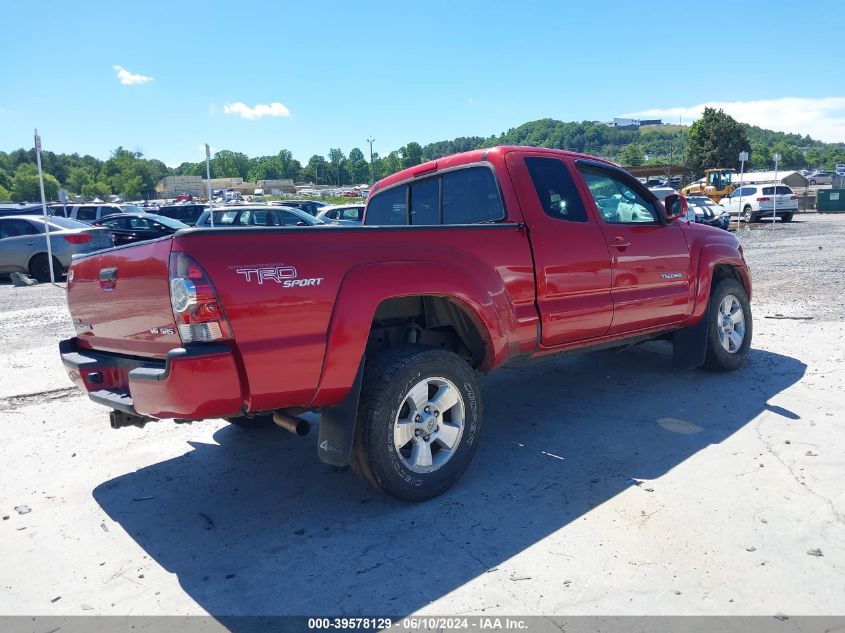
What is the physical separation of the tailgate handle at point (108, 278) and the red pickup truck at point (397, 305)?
17mm

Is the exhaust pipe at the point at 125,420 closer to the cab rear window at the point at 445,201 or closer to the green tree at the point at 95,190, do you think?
the cab rear window at the point at 445,201

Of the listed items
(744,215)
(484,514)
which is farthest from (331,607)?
(744,215)

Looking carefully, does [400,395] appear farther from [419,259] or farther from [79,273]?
[79,273]

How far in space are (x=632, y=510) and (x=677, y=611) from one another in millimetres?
861

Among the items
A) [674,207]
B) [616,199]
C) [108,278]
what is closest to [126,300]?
[108,278]

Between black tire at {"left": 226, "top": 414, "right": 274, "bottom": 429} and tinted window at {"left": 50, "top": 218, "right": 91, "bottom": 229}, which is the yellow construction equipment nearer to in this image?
tinted window at {"left": 50, "top": 218, "right": 91, "bottom": 229}

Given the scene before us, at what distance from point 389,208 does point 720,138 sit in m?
75.2

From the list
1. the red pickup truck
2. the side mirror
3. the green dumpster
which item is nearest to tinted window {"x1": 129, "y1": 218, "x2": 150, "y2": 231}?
the red pickup truck

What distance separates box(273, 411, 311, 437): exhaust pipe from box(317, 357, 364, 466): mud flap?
0.13 meters

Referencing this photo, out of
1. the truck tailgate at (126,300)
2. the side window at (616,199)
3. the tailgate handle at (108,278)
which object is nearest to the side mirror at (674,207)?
the side window at (616,199)

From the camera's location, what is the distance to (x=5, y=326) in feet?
30.0

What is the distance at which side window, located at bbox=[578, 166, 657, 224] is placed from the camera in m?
4.84

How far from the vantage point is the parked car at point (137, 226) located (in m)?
16.5

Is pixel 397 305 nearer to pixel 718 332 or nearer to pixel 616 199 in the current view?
pixel 616 199
